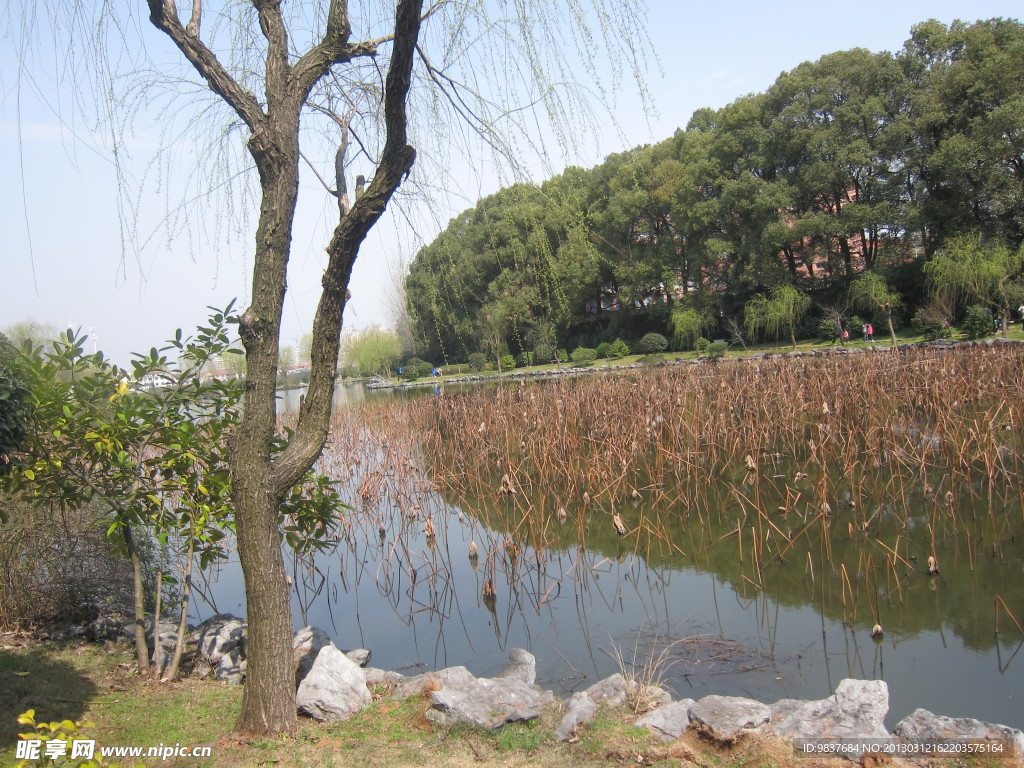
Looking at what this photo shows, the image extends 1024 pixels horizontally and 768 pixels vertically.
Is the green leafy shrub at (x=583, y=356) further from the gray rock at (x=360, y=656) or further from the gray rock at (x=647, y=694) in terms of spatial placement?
the gray rock at (x=647, y=694)

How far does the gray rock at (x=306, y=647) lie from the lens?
411 centimetres

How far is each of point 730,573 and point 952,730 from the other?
3.00 m

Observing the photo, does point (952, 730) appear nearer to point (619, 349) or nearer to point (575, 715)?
point (575, 715)

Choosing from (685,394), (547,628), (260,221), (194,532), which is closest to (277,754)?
(194,532)

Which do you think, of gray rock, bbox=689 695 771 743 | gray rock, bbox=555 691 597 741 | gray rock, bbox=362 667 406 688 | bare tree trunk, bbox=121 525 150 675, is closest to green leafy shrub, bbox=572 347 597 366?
gray rock, bbox=362 667 406 688

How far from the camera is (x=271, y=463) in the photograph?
2945mm

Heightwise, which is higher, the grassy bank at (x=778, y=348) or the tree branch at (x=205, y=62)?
the tree branch at (x=205, y=62)

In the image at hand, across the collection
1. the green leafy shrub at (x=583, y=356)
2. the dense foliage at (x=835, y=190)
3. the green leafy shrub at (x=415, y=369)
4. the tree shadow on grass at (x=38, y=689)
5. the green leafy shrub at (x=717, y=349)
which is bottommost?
the tree shadow on grass at (x=38, y=689)

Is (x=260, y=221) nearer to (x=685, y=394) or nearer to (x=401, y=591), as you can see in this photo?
(x=401, y=591)

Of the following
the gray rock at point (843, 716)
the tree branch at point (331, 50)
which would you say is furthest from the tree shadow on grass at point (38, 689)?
the gray rock at point (843, 716)

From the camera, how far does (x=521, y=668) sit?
3941mm

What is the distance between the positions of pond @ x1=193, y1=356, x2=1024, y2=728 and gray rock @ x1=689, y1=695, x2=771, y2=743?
79 cm

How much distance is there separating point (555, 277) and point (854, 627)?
2.88 meters

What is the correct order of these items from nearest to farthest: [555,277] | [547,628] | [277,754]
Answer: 1. [277,754]
2. [555,277]
3. [547,628]
